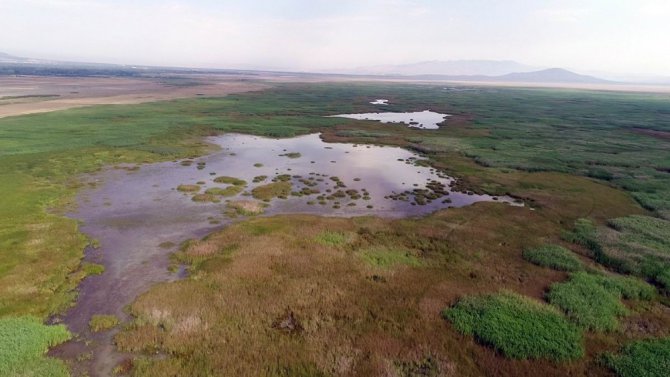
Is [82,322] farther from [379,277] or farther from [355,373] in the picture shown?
[379,277]

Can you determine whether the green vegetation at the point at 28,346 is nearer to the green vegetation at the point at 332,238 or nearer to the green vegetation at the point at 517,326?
the green vegetation at the point at 332,238

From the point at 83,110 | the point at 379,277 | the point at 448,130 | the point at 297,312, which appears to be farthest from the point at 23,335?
the point at 83,110

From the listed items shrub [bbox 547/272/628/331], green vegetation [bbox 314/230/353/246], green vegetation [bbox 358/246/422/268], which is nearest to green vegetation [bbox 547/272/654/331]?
shrub [bbox 547/272/628/331]

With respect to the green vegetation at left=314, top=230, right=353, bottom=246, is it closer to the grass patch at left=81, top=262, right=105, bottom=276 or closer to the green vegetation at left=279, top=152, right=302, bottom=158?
the grass patch at left=81, top=262, right=105, bottom=276

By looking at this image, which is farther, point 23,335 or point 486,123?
point 486,123

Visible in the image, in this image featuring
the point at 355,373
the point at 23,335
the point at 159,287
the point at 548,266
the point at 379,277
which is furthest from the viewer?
the point at 548,266

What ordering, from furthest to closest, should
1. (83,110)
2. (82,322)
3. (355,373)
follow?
(83,110)
(82,322)
(355,373)
